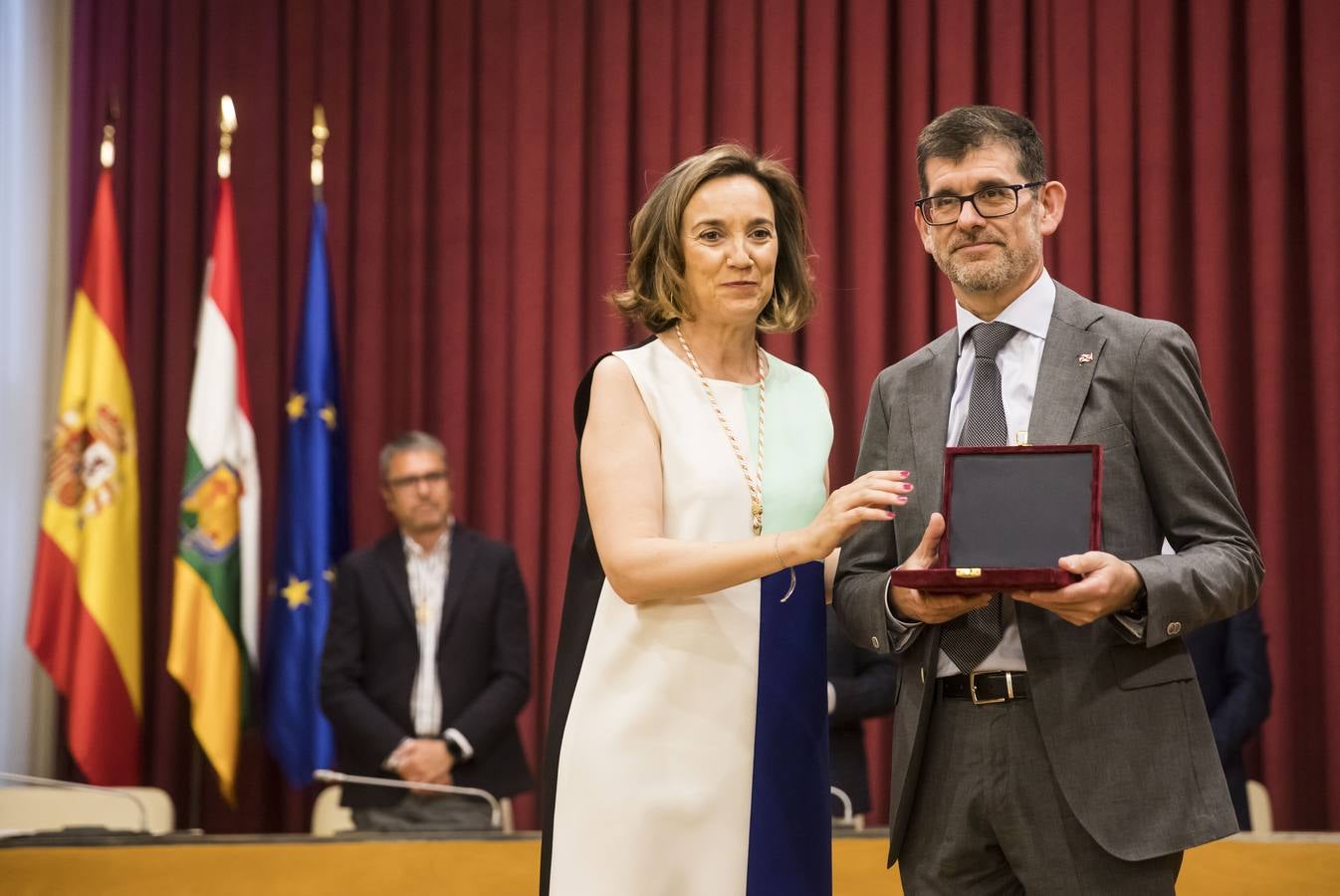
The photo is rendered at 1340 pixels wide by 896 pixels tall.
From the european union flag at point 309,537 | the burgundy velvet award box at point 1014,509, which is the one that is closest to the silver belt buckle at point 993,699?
the burgundy velvet award box at point 1014,509

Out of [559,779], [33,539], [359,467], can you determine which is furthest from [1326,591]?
[33,539]

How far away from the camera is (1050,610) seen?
1.95 metres

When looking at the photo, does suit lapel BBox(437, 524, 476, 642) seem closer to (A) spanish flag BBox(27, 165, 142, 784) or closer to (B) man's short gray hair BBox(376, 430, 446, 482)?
(B) man's short gray hair BBox(376, 430, 446, 482)

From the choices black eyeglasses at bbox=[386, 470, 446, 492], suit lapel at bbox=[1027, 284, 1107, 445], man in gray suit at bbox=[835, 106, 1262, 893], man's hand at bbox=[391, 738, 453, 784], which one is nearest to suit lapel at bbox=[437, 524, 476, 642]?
black eyeglasses at bbox=[386, 470, 446, 492]

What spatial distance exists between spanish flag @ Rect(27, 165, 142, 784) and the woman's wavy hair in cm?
370

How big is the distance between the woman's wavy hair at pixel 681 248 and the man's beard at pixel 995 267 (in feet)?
1.07

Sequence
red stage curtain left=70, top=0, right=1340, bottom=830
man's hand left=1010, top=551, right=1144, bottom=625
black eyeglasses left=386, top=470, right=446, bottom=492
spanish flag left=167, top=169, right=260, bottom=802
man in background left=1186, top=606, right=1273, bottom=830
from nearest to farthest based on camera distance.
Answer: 1. man's hand left=1010, top=551, right=1144, bottom=625
2. man in background left=1186, top=606, right=1273, bottom=830
3. black eyeglasses left=386, top=470, right=446, bottom=492
4. spanish flag left=167, top=169, right=260, bottom=802
5. red stage curtain left=70, top=0, right=1340, bottom=830

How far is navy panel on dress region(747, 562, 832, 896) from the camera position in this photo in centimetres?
211

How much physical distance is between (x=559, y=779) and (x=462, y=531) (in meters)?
2.82

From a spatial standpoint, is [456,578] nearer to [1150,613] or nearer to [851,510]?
[851,510]

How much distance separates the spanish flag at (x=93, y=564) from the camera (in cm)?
541

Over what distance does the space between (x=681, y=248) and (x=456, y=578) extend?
8.81 feet

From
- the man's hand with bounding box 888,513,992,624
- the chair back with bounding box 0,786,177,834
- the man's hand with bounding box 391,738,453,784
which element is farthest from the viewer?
the man's hand with bounding box 391,738,453,784

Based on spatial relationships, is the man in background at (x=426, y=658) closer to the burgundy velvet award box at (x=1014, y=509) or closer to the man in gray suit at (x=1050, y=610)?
the man in gray suit at (x=1050, y=610)
